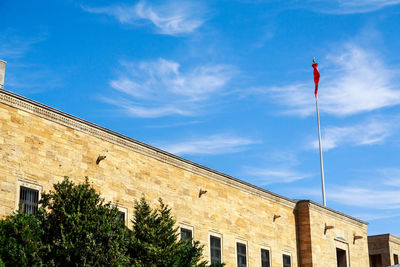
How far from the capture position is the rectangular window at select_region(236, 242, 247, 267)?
92.6ft

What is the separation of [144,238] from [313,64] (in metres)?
24.5

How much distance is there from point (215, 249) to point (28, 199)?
9307 millimetres

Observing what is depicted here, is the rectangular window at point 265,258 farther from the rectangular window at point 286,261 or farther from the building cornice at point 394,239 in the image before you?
the building cornice at point 394,239

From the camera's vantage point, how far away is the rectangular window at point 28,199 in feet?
65.5

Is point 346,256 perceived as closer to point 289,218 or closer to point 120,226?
point 289,218

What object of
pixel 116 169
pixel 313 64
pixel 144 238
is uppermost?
pixel 313 64

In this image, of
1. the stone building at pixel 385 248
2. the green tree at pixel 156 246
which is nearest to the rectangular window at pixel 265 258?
the green tree at pixel 156 246

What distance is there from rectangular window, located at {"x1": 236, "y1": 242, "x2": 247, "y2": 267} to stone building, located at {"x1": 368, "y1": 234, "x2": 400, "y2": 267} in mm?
19356

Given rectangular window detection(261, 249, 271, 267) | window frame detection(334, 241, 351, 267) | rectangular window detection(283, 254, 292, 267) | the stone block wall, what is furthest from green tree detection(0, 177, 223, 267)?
window frame detection(334, 241, 351, 267)

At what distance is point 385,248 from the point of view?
45.1 m

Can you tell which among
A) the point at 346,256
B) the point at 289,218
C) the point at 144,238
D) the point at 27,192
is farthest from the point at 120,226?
the point at 346,256

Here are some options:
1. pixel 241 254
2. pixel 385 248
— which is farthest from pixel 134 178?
pixel 385 248

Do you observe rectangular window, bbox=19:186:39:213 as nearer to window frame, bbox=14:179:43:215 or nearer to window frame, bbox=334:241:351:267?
window frame, bbox=14:179:43:215

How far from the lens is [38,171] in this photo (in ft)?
67.8
